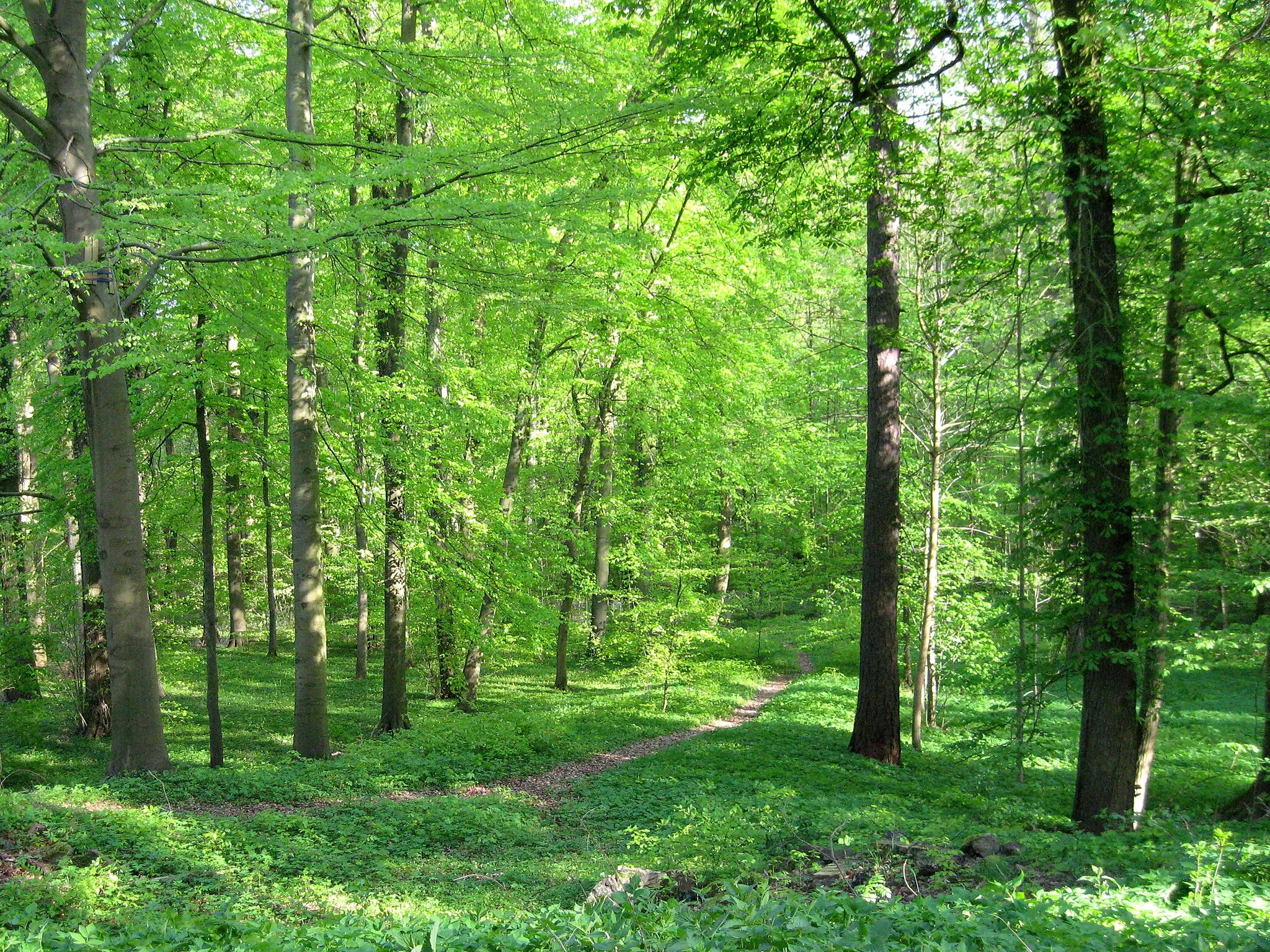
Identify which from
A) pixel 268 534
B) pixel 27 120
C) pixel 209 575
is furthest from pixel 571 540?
pixel 27 120

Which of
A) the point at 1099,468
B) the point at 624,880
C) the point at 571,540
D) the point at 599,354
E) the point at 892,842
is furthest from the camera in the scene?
the point at 571,540

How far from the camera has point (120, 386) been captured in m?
7.55

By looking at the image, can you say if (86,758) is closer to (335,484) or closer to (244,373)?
(335,484)

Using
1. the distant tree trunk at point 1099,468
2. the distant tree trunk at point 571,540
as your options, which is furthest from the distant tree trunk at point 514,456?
the distant tree trunk at point 1099,468

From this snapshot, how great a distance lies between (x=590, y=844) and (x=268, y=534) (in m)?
14.3

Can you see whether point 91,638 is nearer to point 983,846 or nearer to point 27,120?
point 27,120

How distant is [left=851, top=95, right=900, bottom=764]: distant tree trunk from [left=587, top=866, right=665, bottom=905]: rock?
17.3ft

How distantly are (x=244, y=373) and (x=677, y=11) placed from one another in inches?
254

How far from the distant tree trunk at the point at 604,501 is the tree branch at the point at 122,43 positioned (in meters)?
7.79

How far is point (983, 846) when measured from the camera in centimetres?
551

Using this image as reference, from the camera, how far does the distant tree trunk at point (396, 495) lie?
35.5ft

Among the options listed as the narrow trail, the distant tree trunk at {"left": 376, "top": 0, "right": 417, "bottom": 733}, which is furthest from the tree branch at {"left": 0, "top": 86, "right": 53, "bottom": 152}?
the narrow trail

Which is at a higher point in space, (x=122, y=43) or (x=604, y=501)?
(x=122, y=43)

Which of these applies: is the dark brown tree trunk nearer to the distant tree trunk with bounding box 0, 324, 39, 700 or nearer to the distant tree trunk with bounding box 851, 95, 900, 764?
the distant tree trunk with bounding box 0, 324, 39, 700
